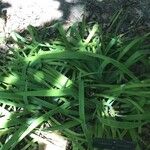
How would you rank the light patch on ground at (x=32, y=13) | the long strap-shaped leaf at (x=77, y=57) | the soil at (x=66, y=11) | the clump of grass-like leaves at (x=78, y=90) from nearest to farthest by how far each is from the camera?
the clump of grass-like leaves at (x=78, y=90) < the long strap-shaped leaf at (x=77, y=57) < the soil at (x=66, y=11) < the light patch on ground at (x=32, y=13)

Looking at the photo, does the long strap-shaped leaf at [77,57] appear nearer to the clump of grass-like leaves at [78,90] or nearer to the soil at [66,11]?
the clump of grass-like leaves at [78,90]

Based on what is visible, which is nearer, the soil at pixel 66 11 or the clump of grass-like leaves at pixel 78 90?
the clump of grass-like leaves at pixel 78 90

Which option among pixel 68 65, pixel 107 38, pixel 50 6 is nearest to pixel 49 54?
pixel 68 65

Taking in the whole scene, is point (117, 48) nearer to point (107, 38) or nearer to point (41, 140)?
point (107, 38)

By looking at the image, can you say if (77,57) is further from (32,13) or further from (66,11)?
(32,13)

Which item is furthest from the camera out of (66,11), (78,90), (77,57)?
(66,11)

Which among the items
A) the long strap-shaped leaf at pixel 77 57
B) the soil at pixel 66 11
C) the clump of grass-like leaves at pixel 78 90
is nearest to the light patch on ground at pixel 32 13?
the soil at pixel 66 11

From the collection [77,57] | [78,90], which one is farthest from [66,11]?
[78,90]

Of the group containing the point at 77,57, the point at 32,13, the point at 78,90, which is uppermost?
the point at 32,13
